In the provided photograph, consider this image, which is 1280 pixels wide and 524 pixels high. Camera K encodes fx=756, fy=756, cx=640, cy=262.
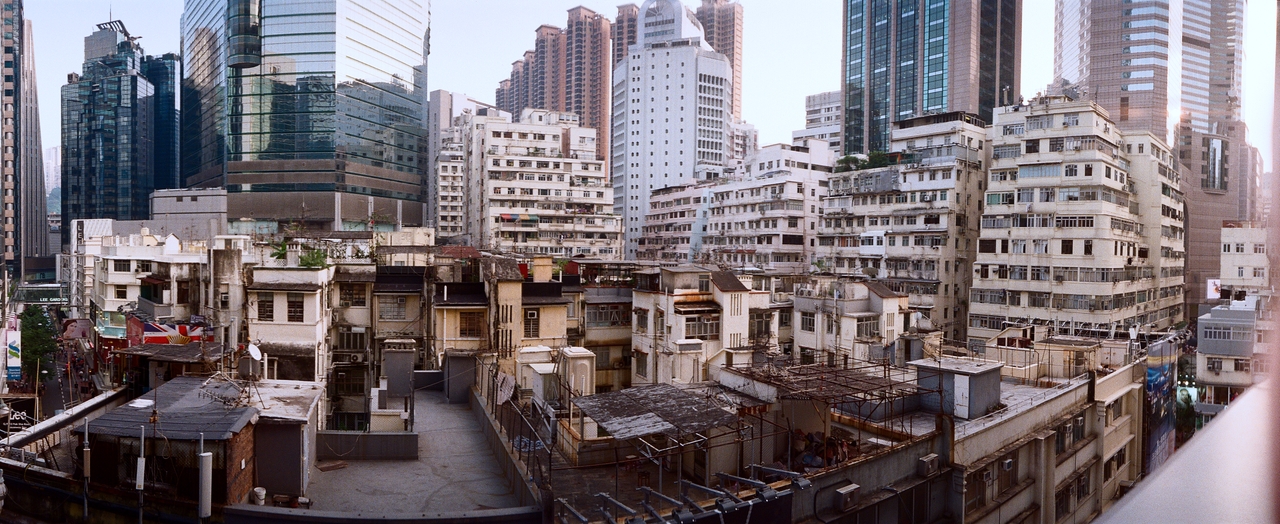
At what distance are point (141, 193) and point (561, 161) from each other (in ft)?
227

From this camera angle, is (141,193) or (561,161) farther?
(141,193)

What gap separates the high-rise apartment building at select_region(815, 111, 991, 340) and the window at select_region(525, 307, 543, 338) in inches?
757

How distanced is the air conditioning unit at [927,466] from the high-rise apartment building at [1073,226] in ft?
58.2

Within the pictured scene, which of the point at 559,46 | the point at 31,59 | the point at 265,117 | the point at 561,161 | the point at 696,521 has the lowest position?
the point at 696,521

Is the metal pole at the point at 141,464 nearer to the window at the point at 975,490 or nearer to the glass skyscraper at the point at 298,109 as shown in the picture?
the window at the point at 975,490

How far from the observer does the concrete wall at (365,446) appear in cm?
1018

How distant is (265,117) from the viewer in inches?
2391

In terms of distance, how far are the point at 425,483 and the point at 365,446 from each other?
4.63 ft

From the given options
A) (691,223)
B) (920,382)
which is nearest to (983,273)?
(920,382)

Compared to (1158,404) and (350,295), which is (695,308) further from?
(1158,404)

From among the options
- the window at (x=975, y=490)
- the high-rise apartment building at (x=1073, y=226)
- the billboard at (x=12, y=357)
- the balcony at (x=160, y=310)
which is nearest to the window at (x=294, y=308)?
the balcony at (x=160, y=310)

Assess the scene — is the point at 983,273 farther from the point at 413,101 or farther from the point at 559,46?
the point at 559,46

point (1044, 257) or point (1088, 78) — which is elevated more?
point (1088, 78)

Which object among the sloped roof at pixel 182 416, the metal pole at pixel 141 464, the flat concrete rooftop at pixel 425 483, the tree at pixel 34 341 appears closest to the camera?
the metal pole at pixel 141 464
